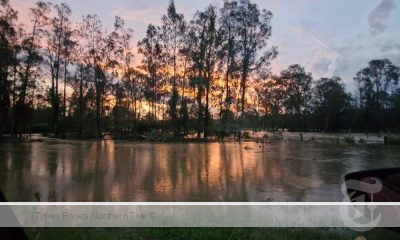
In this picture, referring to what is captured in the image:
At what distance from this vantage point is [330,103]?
8500 centimetres

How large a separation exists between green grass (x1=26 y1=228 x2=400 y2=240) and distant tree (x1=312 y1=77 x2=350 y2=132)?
268 ft

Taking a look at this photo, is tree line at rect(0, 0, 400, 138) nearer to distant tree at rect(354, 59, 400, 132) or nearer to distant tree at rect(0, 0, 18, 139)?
distant tree at rect(0, 0, 18, 139)

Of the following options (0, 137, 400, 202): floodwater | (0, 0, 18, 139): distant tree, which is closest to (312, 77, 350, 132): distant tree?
(0, 0, 18, 139): distant tree

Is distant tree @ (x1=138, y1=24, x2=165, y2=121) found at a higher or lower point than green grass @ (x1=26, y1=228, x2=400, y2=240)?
higher

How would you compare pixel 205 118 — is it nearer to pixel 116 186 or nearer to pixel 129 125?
pixel 129 125

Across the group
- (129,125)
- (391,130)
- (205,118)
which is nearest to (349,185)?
(205,118)

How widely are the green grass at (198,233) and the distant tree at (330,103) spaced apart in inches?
3221

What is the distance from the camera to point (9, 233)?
1.88 m

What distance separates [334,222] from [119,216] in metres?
3.44

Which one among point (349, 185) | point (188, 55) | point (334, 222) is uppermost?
point (188, 55)

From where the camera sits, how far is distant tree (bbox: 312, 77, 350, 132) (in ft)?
279

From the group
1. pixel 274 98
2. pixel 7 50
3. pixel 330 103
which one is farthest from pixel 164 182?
pixel 330 103

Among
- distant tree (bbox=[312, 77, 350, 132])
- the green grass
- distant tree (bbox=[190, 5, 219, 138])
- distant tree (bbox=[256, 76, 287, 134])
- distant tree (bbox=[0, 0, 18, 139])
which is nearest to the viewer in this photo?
the green grass

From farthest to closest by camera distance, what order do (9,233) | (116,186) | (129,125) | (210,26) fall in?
1. (129,125)
2. (210,26)
3. (116,186)
4. (9,233)
